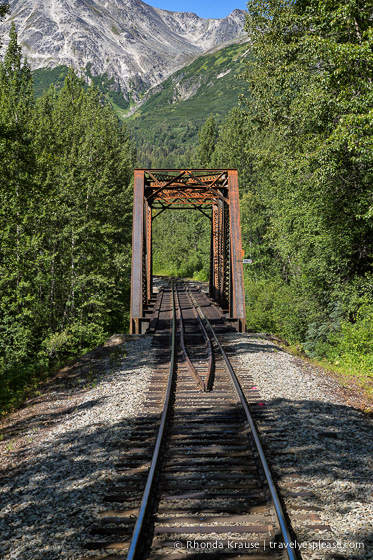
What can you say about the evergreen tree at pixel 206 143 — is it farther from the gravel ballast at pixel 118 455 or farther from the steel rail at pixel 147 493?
the steel rail at pixel 147 493

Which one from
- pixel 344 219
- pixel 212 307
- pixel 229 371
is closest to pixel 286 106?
pixel 344 219

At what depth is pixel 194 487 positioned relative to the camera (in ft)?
15.1

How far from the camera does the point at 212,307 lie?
20.5 metres

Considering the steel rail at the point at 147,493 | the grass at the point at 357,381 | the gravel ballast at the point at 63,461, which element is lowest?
the grass at the point at 357,381

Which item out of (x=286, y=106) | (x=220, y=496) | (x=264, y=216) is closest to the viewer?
(x=220, y=496)

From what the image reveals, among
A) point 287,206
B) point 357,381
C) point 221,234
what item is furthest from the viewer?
point 287,206

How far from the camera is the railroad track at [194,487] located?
3689 millimetres

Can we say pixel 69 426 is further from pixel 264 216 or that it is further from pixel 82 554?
pixel 264 216

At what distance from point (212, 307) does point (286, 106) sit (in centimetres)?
1042

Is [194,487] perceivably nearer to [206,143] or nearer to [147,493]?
[147,493]

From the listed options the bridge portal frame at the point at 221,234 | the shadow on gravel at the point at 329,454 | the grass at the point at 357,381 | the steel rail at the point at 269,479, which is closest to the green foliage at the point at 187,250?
the bridge portal frame at the point at 221,234

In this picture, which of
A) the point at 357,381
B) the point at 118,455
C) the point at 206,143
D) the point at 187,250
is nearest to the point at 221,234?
the point at 357,381

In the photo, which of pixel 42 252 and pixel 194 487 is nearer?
pixel 194 487

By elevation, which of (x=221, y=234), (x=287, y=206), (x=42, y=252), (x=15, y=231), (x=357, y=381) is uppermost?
(x=287, y=206)
